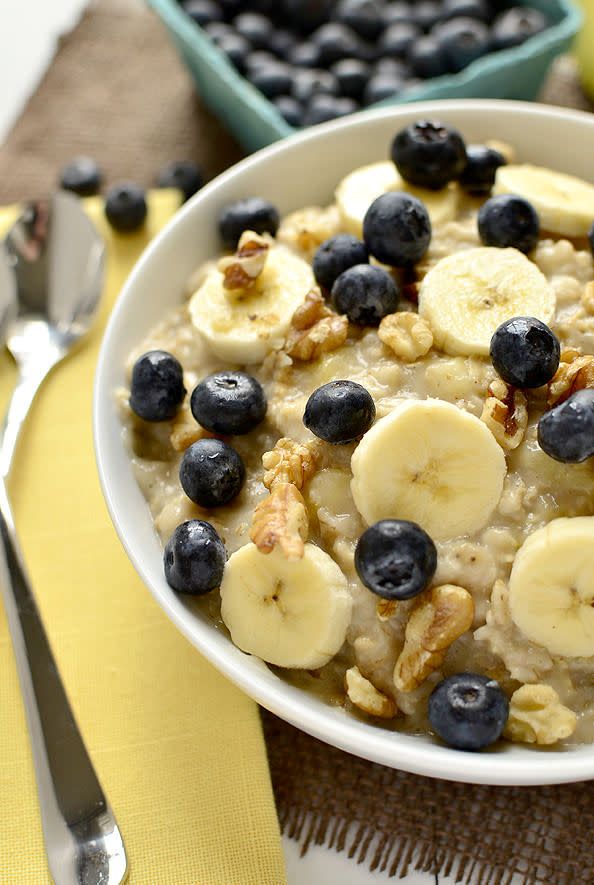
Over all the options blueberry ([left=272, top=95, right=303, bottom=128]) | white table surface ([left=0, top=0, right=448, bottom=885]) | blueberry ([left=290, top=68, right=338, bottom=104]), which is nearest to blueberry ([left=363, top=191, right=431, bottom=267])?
blueberry ([left=272, top=95, right=303, bottom=128])

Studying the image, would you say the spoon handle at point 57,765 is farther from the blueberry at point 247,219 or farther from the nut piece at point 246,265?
the blueberry at point 247,219

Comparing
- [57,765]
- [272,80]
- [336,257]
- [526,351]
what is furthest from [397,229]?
[272,80]

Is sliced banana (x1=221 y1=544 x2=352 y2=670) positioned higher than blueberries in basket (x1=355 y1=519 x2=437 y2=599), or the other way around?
blueberries in basket (x1=355 y1=519 x2=437 y2=599)

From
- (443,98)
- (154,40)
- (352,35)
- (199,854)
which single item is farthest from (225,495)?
(154,40)

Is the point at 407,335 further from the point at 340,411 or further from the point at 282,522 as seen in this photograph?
the point at 282,522

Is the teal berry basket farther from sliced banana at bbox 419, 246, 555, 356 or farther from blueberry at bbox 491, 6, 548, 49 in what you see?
sliced banana at bbox 419, 246, 555, 356

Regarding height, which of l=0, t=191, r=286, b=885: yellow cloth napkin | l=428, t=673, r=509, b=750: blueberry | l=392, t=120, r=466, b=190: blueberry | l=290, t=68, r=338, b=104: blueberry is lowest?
l=0, t=191, r=286, b=885: yellow cloth napkin
